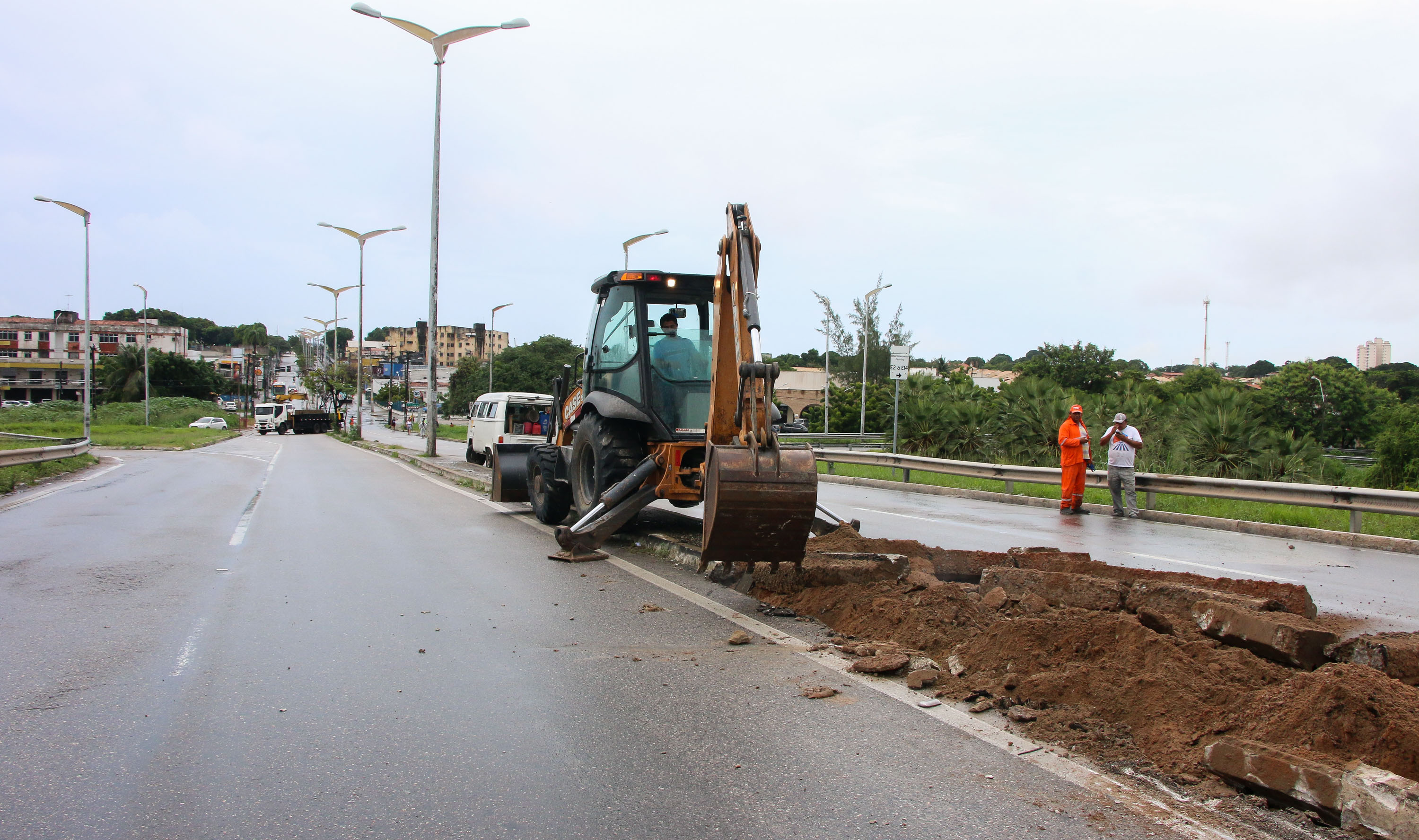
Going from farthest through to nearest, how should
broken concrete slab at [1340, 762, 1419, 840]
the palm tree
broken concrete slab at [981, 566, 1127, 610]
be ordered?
the palm tree, broken concrete slab at [981, 566, 1127, 610], broken concrete slab at [1340, 762, 1419, 840]

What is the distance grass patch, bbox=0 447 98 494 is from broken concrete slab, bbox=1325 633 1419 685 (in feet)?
66.2

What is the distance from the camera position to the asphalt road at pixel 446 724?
3396mm

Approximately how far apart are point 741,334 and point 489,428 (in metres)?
20.3

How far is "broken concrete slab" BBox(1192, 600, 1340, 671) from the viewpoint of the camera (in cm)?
448

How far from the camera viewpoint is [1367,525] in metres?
12.9

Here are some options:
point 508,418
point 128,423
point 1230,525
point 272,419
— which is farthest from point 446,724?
point 128,423

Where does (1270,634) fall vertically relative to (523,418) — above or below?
below

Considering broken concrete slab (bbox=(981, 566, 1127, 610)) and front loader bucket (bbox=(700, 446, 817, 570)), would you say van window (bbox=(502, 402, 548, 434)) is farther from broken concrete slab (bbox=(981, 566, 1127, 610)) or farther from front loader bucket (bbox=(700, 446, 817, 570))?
broken concrete slab (bbox=(981, 566, 1127, 610))

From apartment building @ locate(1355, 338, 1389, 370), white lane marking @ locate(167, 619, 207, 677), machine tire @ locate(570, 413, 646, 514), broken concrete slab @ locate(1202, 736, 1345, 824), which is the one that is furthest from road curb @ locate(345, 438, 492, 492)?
apartment building @ locate(1355, 338, 1389, 370)

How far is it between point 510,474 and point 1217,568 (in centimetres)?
886

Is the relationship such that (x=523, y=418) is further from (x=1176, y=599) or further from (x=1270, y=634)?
(x=1270, y=634)

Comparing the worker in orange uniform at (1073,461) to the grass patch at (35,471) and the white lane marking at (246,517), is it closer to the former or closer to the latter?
the white lane marking at (246,517)

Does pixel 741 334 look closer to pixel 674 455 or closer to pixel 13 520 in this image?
pixel 674 455

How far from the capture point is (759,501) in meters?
6.19
